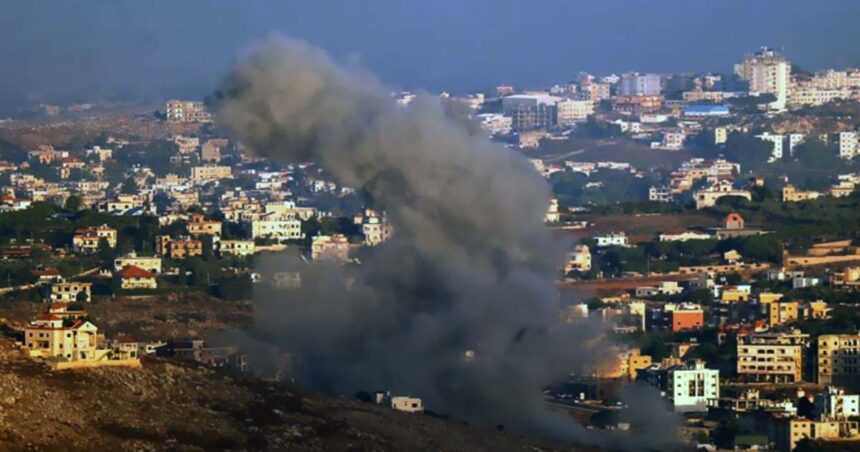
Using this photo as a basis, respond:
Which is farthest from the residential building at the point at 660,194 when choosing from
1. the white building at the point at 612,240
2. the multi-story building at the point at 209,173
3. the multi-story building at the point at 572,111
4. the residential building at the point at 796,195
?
the multi-story building at the point at 572,111

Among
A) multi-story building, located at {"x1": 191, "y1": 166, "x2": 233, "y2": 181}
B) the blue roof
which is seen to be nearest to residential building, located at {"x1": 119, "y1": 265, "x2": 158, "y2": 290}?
multi-story building, located at {"x1": 191, "y1": 166, "x2": 233, "y2": 181}

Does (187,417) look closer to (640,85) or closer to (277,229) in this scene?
(277,229)

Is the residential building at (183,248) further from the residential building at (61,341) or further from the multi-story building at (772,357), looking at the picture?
the residential building at (61,341)

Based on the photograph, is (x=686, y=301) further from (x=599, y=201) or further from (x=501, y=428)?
(x=599, y=201)

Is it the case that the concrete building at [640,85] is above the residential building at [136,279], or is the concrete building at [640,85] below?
above

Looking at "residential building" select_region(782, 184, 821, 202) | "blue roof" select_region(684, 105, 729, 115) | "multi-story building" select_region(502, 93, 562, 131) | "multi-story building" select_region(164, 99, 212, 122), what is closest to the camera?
"residential building" select_region(782, 184, 821, 202)

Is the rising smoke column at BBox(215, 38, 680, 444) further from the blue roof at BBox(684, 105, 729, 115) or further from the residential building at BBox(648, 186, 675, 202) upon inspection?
the blue roof at BBox(684, 105, 729, 115)
